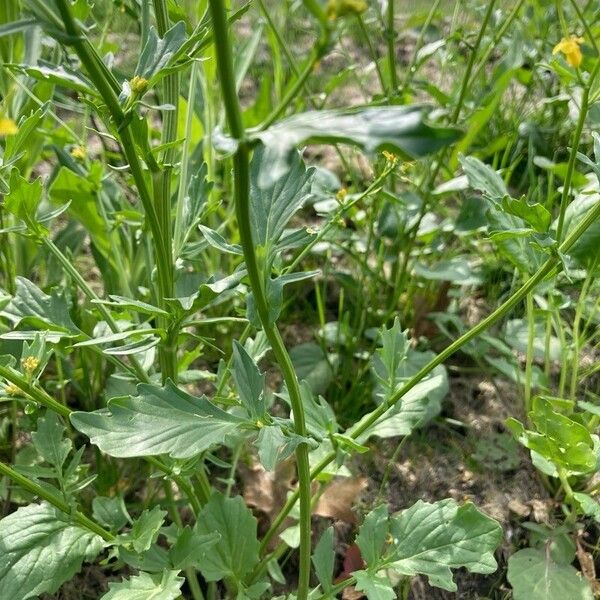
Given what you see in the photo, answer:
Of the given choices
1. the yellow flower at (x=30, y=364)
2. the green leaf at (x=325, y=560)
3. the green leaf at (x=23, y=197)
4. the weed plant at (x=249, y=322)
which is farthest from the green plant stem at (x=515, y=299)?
the green leaf at (x=23, y=197)

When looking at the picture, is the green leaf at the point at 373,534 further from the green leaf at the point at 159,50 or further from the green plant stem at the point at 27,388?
the green leaf at the point at 159,50

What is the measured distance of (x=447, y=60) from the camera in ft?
5.42

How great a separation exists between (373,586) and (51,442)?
452 millimetres

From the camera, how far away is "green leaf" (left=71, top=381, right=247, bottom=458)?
71cm

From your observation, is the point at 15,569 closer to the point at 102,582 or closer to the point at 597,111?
the point at 102,582

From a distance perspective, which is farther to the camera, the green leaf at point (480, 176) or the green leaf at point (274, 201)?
the green leaf at point (480, 176)

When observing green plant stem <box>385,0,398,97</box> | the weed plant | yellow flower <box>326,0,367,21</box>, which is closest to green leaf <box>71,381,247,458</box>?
the weed plant

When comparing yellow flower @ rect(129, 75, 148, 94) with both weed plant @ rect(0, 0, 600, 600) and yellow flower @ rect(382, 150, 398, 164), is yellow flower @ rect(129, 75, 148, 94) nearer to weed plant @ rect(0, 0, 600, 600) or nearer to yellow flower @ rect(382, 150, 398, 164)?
weed plant @ rect(0, 0, 600, 600)

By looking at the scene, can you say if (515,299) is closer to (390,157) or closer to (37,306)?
(390,157)

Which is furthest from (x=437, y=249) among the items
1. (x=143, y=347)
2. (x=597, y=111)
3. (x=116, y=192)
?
(x=143, y=347)

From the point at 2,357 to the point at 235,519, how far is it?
376 millimetres

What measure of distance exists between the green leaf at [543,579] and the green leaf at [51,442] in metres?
0.70

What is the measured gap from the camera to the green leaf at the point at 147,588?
81cm

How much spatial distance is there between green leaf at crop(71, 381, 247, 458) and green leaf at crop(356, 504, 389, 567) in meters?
0.30
